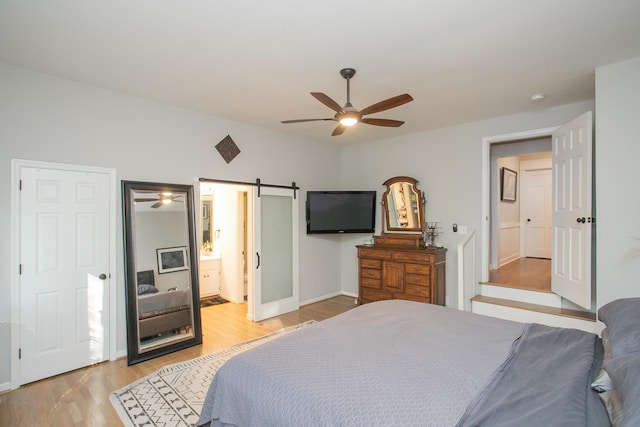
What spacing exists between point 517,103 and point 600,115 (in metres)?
1.03

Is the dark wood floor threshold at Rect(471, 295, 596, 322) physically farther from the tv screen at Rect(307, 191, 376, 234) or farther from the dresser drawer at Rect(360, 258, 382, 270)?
the tv screen at Rect(307, 191, 376, 234)

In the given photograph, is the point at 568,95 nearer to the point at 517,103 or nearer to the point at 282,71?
the point at 517,103

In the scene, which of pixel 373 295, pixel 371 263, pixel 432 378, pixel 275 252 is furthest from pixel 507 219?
pixel 432 378

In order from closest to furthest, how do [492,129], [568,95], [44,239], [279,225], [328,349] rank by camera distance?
[328,349]
[44,239]
[568,95]
[492,129]
[279,225]

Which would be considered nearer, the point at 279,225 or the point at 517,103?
the point at 517,103

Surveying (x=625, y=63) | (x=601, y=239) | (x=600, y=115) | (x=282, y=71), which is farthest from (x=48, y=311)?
(x=625, y=63)

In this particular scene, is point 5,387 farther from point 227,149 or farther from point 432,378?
point 432,378

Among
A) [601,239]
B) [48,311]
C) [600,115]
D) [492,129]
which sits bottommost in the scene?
[48,311]

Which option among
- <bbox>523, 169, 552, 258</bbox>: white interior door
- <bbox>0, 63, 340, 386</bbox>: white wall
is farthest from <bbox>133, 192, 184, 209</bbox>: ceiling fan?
<bbox>523, 169, 552, 258</bbox>: white interior door

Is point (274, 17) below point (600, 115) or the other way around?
the other way around

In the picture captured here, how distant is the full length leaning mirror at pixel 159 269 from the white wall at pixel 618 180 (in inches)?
160

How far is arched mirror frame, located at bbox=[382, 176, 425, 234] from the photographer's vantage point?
501 cm

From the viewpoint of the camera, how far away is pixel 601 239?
110 inches

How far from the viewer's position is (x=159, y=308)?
3643 millimetres
